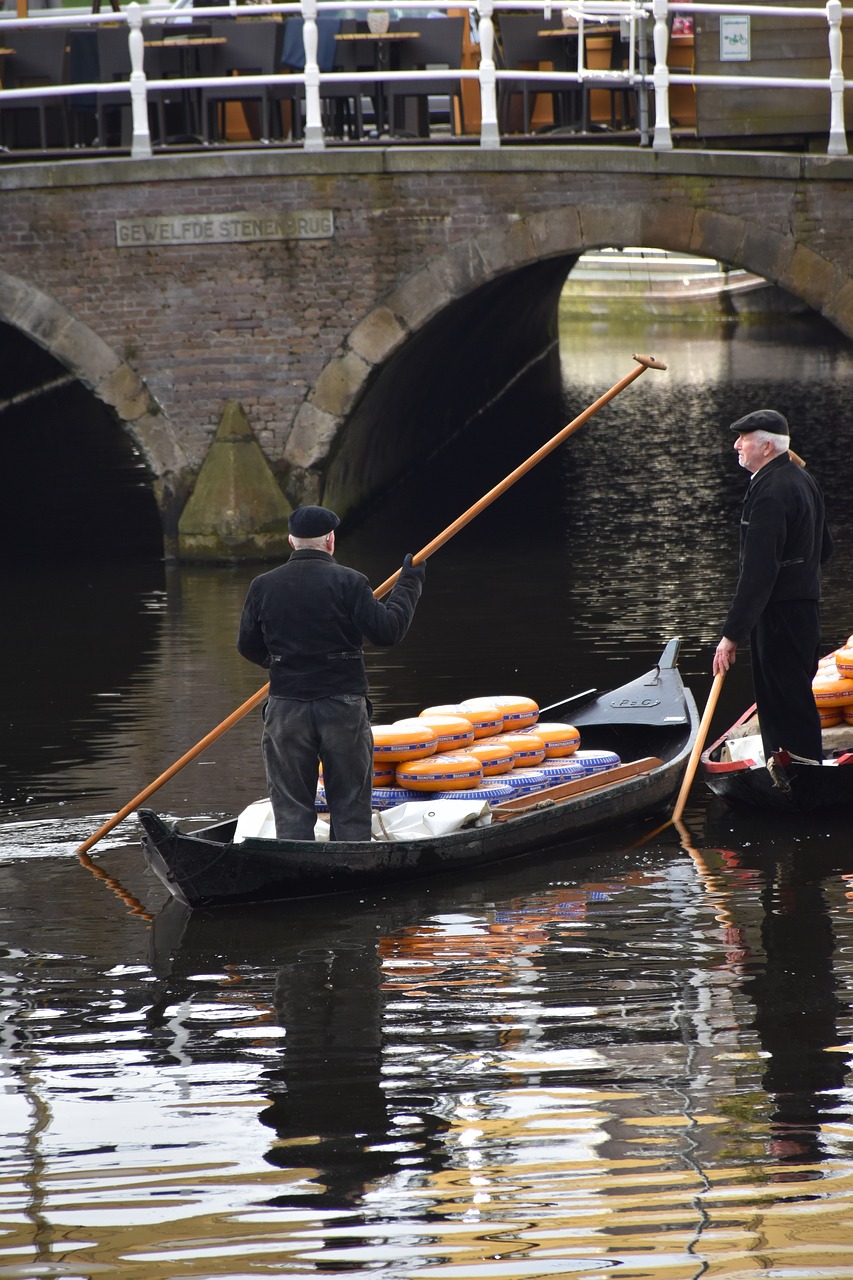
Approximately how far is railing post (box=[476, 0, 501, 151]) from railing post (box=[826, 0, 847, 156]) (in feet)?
8.54

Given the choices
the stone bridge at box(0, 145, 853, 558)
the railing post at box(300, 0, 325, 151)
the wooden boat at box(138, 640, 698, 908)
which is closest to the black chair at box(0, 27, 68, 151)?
the stone bridge at box(0, 145, 853, 558)

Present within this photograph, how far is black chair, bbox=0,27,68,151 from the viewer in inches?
602

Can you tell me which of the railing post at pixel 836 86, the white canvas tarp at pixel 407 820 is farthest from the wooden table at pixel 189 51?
the white canvas tarp at pixel 407 820

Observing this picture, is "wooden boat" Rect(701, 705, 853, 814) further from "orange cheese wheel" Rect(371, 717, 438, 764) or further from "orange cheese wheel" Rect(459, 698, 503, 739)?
"orange cheese wheel" Rect(371, 717, 438, 764)

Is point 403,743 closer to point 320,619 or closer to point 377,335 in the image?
point 320,619

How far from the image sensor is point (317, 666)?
23.7 feet

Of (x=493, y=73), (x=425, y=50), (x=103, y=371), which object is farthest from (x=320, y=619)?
(x=425, y=50)

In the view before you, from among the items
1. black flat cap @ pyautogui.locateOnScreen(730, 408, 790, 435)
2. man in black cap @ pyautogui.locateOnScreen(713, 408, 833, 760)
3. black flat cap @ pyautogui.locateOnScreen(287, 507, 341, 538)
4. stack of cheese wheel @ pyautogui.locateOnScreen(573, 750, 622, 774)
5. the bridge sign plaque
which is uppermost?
the bridge sign plaque

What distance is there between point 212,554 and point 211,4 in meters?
6.85

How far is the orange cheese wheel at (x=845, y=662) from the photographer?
8641 mm

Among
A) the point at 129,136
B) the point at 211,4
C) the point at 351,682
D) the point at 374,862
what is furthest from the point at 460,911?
the point at 211,4

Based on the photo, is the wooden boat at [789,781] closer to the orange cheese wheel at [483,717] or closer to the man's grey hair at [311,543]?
the orange cheese wheel at [483,717]

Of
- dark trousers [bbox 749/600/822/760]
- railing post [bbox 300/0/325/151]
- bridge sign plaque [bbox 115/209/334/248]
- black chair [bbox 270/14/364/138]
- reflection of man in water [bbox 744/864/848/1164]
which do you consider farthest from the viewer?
black chair [bbox 270/14/364/138]

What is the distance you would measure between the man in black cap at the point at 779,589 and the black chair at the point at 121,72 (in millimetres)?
8466
